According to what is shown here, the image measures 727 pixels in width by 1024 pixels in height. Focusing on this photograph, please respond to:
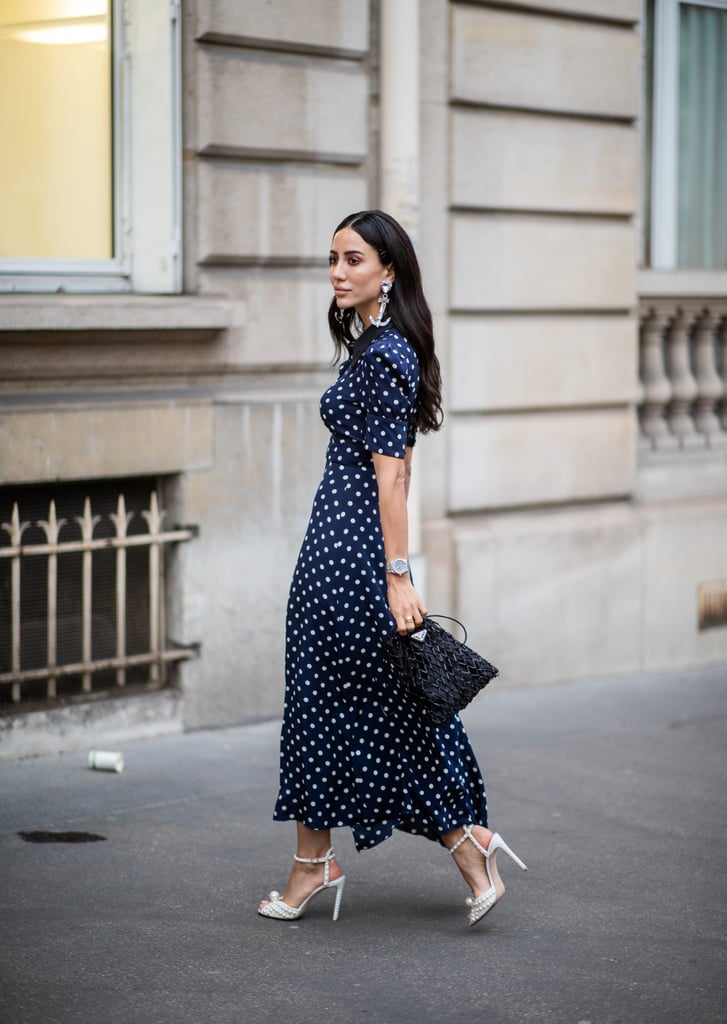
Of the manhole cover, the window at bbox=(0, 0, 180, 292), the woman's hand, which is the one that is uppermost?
the window at bbox=(0, 0, 180, 292)

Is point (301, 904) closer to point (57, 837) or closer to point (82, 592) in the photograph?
point (57, 837)

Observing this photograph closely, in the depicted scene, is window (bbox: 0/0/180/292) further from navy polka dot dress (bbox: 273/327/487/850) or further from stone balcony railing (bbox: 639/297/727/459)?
stone balcony railing (bbox: 639/297/727/459)

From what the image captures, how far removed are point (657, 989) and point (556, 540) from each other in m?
3.99

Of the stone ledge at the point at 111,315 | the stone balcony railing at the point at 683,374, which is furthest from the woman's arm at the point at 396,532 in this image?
the stone balcony railing at the point at 683,374

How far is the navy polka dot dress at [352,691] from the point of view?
4148 mm

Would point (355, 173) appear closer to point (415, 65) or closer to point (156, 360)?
point (415, 65)

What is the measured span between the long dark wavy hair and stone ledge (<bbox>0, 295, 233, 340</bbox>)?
1934 mm

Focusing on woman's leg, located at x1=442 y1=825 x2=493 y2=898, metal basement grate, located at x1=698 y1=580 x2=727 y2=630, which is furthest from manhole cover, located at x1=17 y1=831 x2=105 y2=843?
metal basement grate, located at x1=698 y1=580 x2=727 y2=630

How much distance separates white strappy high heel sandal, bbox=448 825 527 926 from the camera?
13.7 feet

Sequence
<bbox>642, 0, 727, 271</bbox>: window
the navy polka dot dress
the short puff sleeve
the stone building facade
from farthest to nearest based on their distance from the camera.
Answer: <bbox>642, 0, 727, 271</bbox>: window, the stone building facade, the navy polka dot dress, the short puff sleeve

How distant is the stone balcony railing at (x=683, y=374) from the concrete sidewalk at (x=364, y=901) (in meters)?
2.42

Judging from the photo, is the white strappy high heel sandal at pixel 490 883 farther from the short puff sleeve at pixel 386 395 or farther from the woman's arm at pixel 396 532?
the short puff sleeve at pixel 386 395

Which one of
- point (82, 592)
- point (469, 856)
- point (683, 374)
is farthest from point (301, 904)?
point (683, 374)

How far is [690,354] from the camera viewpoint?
8.73m
